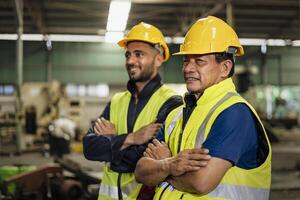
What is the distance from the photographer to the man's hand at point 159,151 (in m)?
2.43

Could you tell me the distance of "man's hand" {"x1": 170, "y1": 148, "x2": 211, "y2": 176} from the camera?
82.6 inches

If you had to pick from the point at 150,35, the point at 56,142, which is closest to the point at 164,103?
the point at 150,35

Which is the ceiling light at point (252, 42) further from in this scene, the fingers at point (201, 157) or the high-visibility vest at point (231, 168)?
the fingers at point (201, 157)

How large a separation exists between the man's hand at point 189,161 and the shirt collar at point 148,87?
1141mm

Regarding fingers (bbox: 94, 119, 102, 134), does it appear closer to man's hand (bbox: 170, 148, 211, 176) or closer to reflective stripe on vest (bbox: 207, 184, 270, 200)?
man's hand (bbox: 170, 148, 211, 176)

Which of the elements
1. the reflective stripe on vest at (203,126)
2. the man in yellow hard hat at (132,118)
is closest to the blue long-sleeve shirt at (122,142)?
the man in yellow hard hat at (132,118)

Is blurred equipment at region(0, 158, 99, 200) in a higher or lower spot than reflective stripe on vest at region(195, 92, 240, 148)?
lower

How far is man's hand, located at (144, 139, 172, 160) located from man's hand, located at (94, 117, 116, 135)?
0.83 meters

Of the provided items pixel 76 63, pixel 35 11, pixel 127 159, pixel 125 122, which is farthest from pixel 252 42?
pixel 127 159

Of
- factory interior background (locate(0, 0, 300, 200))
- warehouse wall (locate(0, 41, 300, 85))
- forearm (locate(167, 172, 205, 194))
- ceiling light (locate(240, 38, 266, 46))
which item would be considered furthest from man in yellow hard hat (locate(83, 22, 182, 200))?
ceiling light (locate(240, 38, 266, 46))

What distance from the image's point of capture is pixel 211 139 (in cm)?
213

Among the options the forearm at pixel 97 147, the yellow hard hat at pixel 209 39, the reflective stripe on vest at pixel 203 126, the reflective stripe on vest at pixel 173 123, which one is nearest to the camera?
the reflective stripe on vest at pixel 203 126

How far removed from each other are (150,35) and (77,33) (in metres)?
17.2

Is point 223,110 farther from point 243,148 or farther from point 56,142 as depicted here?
point 56,142
